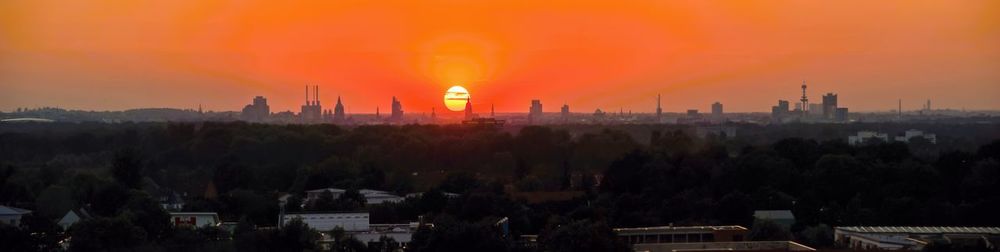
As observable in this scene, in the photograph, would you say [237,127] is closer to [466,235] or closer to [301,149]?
[301,149]

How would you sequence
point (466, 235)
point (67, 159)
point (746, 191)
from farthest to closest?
point (67, 159) < point (746, 191) < point (466, 235)

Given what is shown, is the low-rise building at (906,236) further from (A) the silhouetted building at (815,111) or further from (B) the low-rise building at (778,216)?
(A) the silhouetted building at (815,111)

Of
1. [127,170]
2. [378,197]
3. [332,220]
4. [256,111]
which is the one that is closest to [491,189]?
[378,197]

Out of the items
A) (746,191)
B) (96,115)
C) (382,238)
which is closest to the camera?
(382,238)

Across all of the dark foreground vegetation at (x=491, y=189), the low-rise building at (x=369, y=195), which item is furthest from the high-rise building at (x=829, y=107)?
the low-rise building at (x=369, y=195)

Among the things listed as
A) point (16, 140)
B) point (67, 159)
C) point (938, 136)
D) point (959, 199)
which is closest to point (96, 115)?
point (16, 140)

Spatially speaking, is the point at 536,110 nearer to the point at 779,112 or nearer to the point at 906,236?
the point at 779,112
